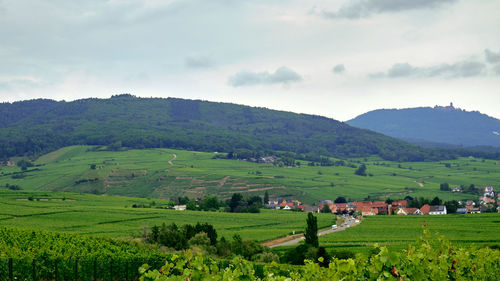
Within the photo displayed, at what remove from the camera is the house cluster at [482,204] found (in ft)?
406

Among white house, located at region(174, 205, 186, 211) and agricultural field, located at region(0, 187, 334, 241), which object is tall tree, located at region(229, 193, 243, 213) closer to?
white house, located at region(174, 205, 186, 211)

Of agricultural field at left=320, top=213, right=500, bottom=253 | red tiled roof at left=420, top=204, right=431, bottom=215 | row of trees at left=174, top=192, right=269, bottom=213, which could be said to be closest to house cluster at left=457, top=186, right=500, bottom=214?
red tiled roof at left=420, top=204, right=431, bottom=215

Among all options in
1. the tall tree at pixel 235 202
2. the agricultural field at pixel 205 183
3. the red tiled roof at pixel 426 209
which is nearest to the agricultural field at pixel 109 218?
the tall tree at pixel 235 202

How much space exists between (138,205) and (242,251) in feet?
224

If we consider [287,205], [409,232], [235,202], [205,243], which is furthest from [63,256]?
[287,205]

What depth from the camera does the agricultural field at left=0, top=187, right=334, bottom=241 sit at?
3046 inches

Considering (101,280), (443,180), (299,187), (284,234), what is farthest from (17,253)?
(443,180)

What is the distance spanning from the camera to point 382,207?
436 ft

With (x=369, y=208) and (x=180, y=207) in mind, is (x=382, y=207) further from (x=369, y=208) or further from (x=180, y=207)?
(x=180, y=207)

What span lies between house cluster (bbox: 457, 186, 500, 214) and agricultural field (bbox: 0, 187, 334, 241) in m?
43.1

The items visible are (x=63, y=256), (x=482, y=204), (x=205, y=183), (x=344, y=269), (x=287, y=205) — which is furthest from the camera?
(x=205, y=183)

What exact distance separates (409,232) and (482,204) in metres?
71.5

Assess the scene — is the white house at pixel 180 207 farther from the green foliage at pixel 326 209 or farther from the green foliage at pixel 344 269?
the green foliage at pixel 344 269

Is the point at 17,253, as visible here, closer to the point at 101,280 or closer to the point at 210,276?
the point at 101,280
